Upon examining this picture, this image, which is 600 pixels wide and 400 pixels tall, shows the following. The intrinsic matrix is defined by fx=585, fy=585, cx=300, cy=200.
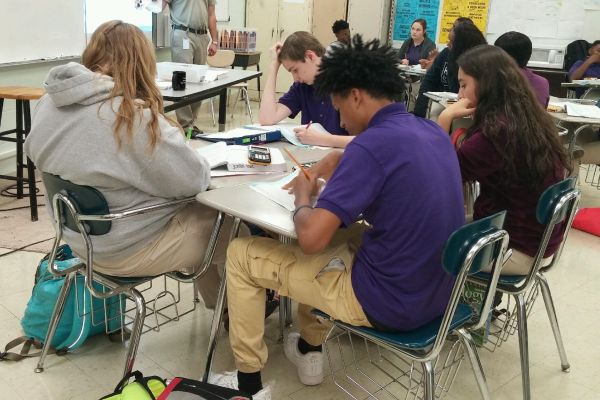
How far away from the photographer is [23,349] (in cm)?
203

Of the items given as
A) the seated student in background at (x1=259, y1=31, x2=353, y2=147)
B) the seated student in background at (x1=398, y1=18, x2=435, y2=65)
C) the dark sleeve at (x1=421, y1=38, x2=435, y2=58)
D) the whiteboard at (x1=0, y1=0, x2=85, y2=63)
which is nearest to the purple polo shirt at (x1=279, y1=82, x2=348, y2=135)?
the seated student in background at (x1=259, y1=31, x2=353, y2=147)

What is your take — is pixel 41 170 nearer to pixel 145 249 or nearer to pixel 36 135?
pixel 36 135

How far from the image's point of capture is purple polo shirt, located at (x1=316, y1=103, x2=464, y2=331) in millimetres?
1320

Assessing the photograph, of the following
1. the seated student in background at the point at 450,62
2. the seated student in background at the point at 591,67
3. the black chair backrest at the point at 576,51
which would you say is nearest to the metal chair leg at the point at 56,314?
the seated student in background at the point at 450,62

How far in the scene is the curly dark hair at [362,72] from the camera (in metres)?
1.45

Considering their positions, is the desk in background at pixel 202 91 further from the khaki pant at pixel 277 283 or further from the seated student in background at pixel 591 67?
the seated student in background at pixel 591 67

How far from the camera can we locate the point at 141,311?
1.73 metres

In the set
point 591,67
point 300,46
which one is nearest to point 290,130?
point 300,46

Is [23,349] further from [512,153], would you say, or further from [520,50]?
[520,50]

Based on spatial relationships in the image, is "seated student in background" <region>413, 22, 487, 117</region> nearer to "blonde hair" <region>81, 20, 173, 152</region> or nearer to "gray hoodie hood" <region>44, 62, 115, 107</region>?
"blonde hair" <region>81, 20, 173, 152</region>

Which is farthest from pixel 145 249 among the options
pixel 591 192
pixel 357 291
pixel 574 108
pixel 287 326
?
pixel 591 192

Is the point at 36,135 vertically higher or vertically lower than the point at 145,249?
higher

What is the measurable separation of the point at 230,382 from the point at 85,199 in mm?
700

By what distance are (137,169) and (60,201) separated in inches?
9.1
